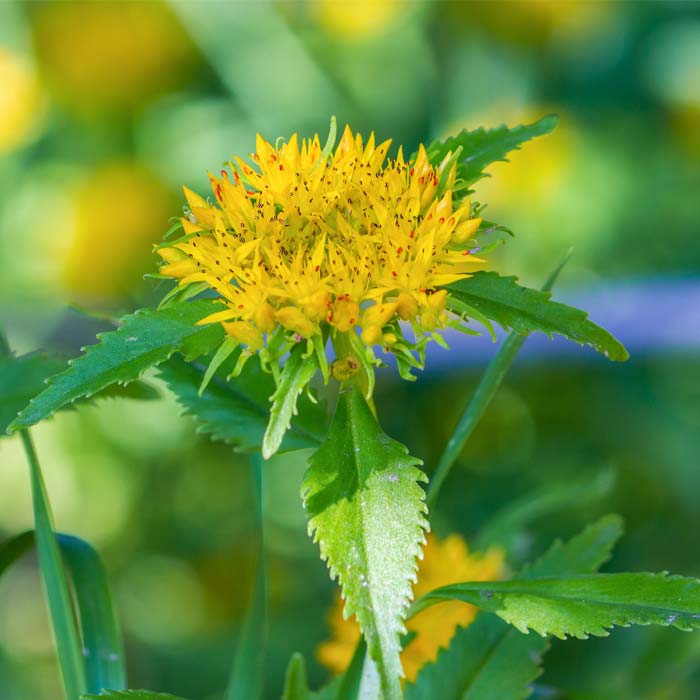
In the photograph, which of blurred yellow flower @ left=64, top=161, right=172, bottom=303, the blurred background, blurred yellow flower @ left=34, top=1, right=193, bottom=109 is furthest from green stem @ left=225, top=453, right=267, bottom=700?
blurred yellow flower @ left=34, top=1, right=193, bottom=109

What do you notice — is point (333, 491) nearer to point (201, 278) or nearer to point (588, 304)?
point (201, 278)

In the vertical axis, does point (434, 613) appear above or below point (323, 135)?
below

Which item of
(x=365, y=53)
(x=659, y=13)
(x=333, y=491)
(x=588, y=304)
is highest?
(x=659, y=13)

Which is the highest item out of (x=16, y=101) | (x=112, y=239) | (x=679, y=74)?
(x=679, y=74)

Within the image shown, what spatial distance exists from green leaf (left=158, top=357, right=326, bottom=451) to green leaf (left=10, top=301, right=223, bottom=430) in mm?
59

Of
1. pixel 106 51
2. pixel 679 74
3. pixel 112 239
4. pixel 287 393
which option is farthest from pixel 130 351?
pixel 679 74

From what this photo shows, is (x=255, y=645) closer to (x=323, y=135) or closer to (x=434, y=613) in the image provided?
(x=434, y=613)

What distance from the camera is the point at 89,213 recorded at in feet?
5.03

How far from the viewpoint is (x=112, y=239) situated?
1512mm

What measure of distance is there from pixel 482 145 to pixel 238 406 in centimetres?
15

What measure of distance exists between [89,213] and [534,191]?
63cm

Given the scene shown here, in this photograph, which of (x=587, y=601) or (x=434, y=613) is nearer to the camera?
(x=587, y=601)

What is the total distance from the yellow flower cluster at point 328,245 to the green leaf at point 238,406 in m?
0.06

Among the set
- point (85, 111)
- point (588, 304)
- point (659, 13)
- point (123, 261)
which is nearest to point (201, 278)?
point (588, 304)
